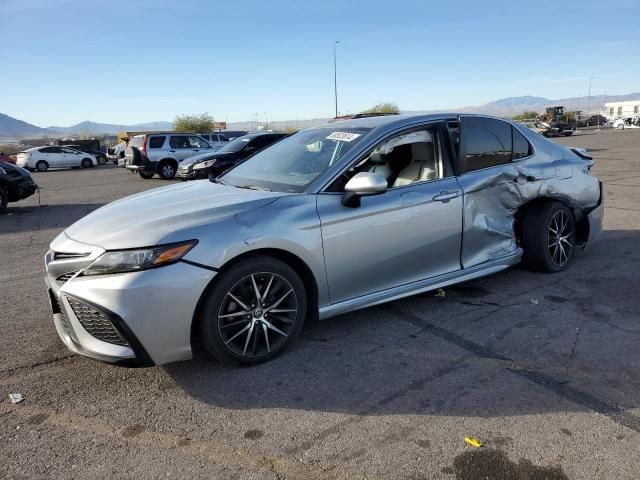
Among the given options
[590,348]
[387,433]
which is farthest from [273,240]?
[590,348]

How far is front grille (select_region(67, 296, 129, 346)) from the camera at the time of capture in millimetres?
3037

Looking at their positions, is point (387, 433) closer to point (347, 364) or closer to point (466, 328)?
point (347, 364)

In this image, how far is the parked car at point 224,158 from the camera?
1379cm

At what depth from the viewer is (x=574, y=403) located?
9.73ft

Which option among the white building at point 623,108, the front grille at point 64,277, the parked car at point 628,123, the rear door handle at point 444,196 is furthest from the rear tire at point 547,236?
the white building at point 623,108

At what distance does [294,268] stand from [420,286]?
112cm

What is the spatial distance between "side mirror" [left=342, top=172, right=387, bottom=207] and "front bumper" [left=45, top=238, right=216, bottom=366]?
1138mm

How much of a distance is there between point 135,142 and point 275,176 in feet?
56.4

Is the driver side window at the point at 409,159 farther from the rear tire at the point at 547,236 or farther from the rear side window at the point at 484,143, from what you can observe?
the rear tire at the point at 547,236

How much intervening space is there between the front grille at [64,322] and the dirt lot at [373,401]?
359 mm

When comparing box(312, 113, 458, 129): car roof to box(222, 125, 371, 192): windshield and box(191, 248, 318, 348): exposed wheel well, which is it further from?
box(191, 248, 318, 348): exposed wheel well

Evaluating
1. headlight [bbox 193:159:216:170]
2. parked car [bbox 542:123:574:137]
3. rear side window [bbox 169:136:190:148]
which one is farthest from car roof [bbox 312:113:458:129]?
parked car [bbox 542:123:574:137]

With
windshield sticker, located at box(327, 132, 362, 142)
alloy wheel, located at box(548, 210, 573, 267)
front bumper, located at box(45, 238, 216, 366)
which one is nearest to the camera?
front bumper, located at box(45, 238, 216, 366)

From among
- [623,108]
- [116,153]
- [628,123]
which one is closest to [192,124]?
[116,153]
